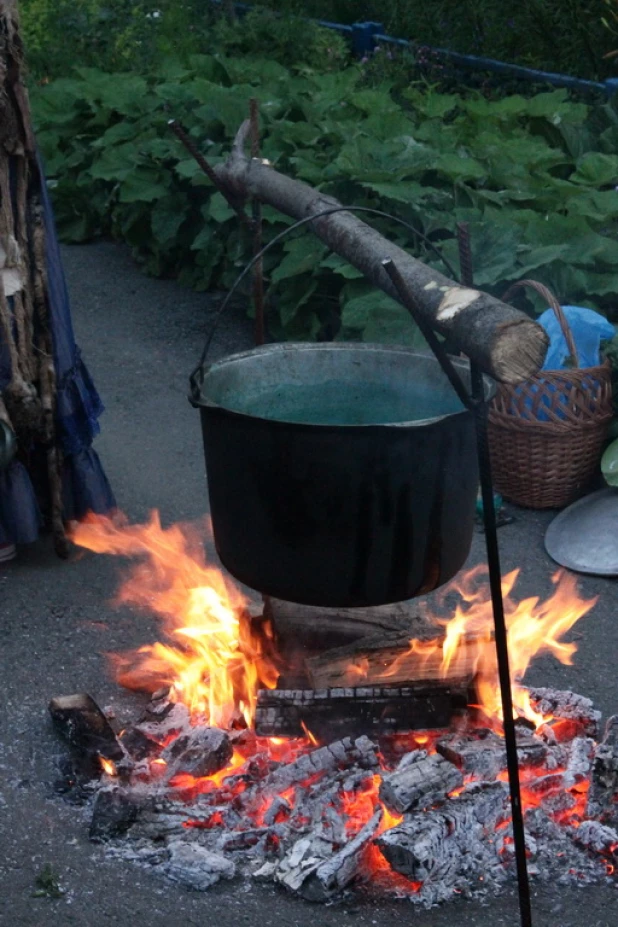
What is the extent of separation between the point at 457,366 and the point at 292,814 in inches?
50.2

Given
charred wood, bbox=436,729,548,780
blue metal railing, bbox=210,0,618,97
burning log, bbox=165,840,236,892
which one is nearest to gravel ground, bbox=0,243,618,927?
burning log, bbox=165,840,236,892

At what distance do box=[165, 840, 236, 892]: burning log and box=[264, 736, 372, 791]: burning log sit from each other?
0.27 m

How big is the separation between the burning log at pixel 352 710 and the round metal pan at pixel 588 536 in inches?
59.0

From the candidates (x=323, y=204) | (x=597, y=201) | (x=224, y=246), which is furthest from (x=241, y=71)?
(x=323, y=204)

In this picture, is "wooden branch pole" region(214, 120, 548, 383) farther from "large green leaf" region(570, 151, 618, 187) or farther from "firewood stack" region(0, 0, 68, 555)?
"large green leaf" region(570, 151, 618, 187)

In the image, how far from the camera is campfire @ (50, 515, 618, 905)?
2.99 m

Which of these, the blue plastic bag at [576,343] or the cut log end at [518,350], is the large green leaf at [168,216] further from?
the cut log end at [518,350]

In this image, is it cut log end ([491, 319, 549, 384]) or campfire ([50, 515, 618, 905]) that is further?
campfire ([50, 515, 618, 905])

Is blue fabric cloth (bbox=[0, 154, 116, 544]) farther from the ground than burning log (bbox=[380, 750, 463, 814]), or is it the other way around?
blue fabric cloth (bbox=[0, 154, 116, 544])

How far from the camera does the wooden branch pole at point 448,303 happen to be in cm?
211

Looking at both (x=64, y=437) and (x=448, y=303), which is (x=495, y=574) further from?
(x=64, y=437)

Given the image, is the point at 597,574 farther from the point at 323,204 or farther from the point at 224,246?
the point at 224,246

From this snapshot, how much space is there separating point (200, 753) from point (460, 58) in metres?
9.24

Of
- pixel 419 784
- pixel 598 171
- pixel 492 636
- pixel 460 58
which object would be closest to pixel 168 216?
pixel 598 171
